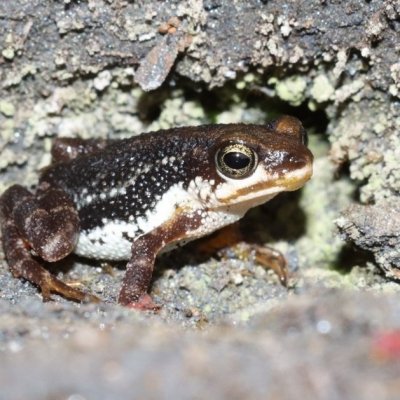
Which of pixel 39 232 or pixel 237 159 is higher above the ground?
pixel 237 159

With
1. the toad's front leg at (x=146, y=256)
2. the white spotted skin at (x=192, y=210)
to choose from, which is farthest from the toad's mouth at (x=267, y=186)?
the toad's front leg at (x=146, y=256)

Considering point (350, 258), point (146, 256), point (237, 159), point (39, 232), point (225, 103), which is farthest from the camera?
point (225, 103)

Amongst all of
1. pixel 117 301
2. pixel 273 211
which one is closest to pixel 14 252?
pixel 117 301

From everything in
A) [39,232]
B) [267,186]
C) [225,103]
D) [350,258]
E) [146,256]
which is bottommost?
[350,258]

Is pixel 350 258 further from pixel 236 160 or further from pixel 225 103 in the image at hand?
pixel 225 103

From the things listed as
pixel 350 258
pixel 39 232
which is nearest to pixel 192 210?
pixel 39 232

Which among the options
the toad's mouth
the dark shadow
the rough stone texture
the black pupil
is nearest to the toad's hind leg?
the rough stone texture

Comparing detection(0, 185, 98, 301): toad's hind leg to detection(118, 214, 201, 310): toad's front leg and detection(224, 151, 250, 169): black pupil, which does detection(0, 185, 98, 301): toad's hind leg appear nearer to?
detection(118, 214, 201, 310): toad's front leg

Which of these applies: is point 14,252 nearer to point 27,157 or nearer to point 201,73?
point 27,157
